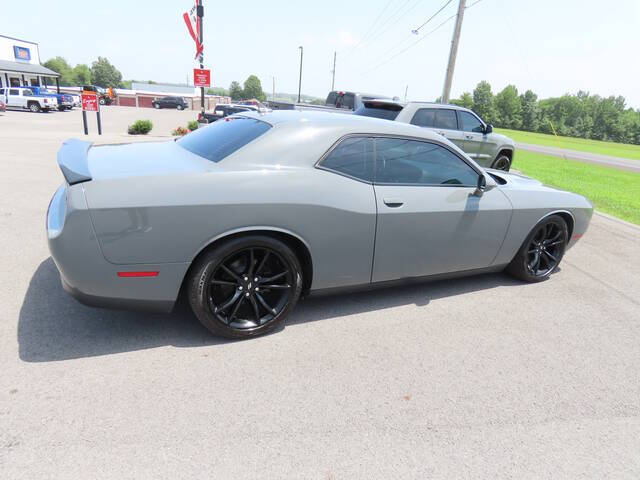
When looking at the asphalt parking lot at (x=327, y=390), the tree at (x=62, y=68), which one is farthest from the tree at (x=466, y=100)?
the tree at (x=62, y=68)

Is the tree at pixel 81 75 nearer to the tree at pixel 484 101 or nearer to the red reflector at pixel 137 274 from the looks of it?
the tree at pixel 484 101

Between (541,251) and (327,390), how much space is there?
305 cm

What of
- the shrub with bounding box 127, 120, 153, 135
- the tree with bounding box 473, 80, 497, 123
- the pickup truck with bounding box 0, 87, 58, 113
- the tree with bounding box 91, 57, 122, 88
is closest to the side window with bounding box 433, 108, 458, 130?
the shrub with bounding box 127, 120, 153, 135

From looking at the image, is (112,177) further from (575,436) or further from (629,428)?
A: (629,428)

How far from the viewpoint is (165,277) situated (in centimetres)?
259

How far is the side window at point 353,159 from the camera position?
3031mm

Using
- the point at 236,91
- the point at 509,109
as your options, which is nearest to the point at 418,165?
the point at 509,109

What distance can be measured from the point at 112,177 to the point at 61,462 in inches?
60.5

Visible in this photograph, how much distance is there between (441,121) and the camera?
842 centimetres

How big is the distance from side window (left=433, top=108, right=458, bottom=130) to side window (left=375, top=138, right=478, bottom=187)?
5.14m

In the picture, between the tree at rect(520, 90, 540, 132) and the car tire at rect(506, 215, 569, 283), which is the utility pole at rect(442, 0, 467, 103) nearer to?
the car tire at rect(506, 215, 569, 283)

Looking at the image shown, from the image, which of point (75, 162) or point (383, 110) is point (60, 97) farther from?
point (75, 162)

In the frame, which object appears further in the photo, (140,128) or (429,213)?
(140,128)

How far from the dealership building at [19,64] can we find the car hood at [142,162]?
47954mm
